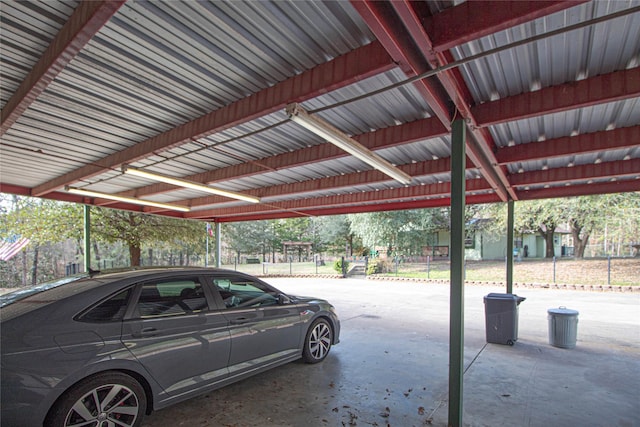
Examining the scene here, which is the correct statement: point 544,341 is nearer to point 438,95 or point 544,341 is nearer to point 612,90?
point 612,90

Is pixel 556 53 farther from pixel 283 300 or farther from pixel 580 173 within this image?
pixel 580 173

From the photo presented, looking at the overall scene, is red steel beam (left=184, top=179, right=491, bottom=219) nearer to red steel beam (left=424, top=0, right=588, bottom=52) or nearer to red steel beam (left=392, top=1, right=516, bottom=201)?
red steel beam (left=392, top=1, right=516, bottom=201)

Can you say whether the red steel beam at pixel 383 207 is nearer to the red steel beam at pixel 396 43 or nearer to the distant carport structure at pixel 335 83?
the distant carport structure at pixel 335 83

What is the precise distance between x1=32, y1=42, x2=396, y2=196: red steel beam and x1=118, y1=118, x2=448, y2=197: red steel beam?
166cm

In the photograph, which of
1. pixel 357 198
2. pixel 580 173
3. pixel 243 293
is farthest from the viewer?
pixel 357 198

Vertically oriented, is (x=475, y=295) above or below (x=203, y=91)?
below

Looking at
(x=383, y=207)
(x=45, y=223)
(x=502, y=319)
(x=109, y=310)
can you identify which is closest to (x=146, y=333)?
(x=109, y=310)

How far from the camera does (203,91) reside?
3.81 meters

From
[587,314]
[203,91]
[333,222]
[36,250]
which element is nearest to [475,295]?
[587,314]

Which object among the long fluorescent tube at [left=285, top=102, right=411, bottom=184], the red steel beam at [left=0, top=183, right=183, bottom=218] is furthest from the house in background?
the long fluorescent tube at [left=285, top=102, right=411, bottom=184]

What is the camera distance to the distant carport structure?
2461mm

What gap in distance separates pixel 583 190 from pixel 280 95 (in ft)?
24.7

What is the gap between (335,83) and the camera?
3.08 m

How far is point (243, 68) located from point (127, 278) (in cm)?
230
